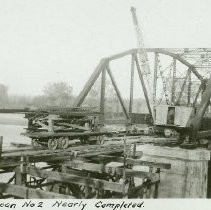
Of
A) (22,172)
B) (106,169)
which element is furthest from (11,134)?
(22,172)

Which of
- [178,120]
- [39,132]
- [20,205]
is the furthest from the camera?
[178,120]

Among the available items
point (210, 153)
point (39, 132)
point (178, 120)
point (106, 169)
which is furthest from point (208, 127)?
point (106, 169)

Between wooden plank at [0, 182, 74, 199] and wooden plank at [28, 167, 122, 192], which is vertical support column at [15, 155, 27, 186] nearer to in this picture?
wooden plank at [28, 167, 122, 192]

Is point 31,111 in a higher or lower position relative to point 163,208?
higher

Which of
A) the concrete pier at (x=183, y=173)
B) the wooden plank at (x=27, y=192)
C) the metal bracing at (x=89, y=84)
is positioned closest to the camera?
the wooden plank at (x=27, y=192)

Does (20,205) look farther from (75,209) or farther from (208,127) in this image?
(208,127)

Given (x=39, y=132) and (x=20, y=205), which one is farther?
(x=39, y=132)

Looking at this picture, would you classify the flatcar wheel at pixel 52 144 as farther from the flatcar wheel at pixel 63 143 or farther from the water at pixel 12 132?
the water at pixel 12 132

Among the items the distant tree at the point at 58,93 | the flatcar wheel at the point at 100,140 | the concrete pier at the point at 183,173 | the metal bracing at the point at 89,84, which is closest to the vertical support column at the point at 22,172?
the concrete pier at the point at 183,173
